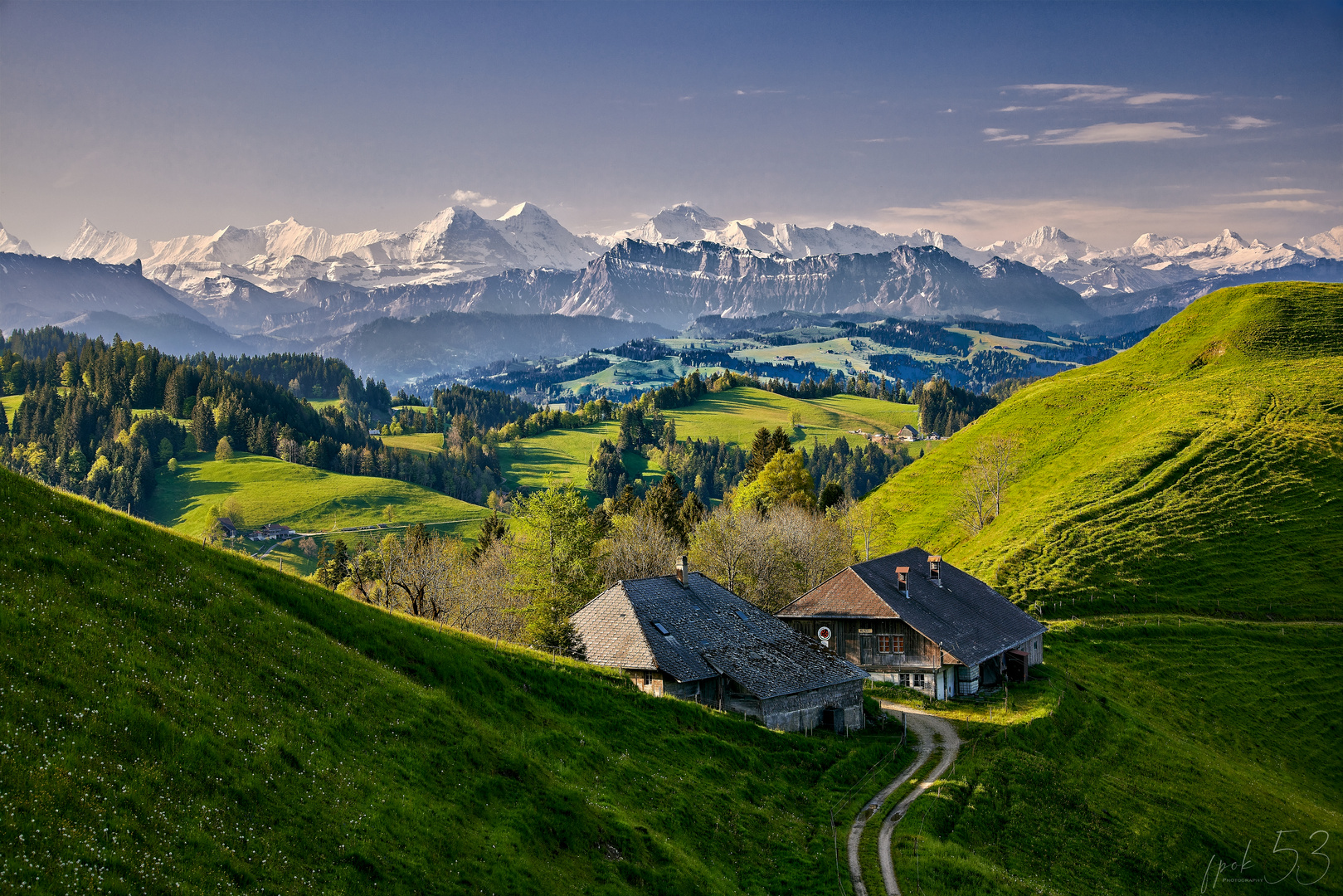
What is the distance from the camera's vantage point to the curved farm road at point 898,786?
116ft

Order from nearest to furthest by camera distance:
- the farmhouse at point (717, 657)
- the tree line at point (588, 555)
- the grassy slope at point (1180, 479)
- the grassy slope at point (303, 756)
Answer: the grassy slope at point (303, 756) < the farmhouse at point (717, 657) < the tree line at point (588, 555) < the grassy slope at point (1180, 479)

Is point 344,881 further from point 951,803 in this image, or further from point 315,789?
point 951,803

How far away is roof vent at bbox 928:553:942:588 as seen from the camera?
76375mm

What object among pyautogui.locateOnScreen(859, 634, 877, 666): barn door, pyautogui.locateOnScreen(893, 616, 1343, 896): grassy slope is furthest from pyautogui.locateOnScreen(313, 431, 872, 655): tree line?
pyautogui.locateOnScreen(893, 616, 1343, 896): grassy slope

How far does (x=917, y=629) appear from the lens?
66000mm

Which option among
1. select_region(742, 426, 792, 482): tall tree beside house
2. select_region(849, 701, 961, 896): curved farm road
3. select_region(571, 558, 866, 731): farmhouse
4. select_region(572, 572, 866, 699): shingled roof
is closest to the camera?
select_region(849, 701, 961, 896): curved farm road

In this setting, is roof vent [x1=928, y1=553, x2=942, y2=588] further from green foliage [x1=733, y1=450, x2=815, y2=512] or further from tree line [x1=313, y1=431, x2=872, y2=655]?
green foliage [x1=733, y1=450, x2=815, y2=512]

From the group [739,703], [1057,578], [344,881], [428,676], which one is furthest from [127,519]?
[1057,578]

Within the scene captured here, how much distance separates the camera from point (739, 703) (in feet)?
172

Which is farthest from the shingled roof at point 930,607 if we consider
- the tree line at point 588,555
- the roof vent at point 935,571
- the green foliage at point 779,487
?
the green foliage at point 779,487

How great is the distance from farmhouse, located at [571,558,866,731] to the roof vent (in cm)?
1946

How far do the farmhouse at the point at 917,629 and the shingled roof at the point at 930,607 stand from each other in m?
0.08

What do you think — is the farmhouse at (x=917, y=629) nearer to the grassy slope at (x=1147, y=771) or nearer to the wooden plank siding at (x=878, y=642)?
the wooden plank siding at (x=878, y=642)

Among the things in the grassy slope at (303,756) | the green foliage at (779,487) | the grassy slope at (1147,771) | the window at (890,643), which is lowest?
the grassy slope at (1147,771)
